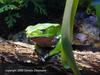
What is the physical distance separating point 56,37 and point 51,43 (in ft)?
0.25

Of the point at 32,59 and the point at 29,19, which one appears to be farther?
the point at 29,19

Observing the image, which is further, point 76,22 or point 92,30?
point 76,22

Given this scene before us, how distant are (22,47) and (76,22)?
67 cm

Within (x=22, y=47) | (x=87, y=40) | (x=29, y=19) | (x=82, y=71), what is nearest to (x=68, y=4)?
(x=82, y=71)

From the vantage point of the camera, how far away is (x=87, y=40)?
1518 millimetres

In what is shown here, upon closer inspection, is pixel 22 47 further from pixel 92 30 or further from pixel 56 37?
pixel 92 30

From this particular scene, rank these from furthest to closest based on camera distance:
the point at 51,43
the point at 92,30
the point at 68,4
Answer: the point at 92,30
the point at 51,43
the point at 68,4

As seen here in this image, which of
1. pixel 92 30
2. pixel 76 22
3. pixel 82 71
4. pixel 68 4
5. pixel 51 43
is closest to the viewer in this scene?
pixel 68 4

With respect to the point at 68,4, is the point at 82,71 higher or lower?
lower

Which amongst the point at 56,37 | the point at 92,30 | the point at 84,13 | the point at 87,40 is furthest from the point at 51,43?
the point at 84,13

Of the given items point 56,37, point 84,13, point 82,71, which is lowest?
point 82,71

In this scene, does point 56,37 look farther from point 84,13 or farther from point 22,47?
point 84,13

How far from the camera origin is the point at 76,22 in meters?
1.73

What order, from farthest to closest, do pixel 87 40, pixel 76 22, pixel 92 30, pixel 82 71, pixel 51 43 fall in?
pixel 76 22 → pixel 92 30 → pixel 87 40 → pixel 51 43 → pixel 82 71
